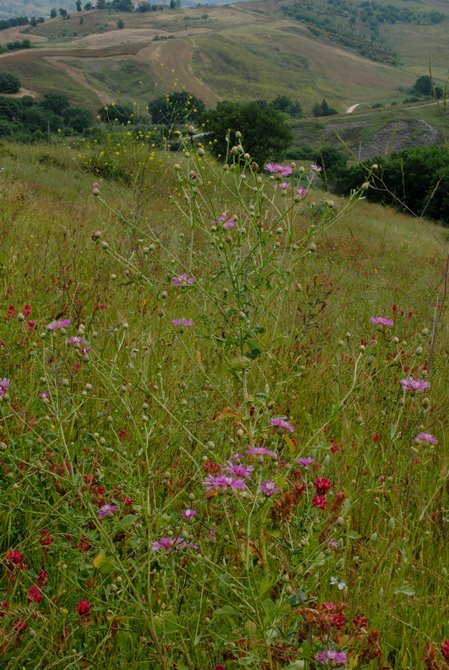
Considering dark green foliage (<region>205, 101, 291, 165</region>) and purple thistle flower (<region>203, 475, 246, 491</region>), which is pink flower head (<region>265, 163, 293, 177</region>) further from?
dark green foliage (<region>205, 101, 291, 165</region>)

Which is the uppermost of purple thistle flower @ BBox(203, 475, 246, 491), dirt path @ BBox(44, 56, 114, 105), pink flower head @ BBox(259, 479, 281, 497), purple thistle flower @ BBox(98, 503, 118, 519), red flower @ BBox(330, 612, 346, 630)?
purple thistle flower @ BBox(203, 475, 246, 491)

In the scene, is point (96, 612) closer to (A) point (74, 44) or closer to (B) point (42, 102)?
(B) point (42, 102)

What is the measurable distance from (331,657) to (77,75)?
421 feet

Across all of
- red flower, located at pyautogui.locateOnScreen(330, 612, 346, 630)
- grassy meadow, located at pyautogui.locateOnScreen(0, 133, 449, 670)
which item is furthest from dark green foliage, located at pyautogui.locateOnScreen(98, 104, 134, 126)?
red flower, located at pyautogui.locateOnScreen(330, 612, 346, 630)

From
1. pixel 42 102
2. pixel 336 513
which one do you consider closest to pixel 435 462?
pixel 336 513

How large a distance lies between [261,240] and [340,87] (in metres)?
163

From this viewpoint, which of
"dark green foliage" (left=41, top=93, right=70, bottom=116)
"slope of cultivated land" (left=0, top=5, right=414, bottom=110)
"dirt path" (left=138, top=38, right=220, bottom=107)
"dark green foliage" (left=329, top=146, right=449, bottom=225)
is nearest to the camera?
"dark green foliage" (left=329, top=146, right=449, bottom=225)

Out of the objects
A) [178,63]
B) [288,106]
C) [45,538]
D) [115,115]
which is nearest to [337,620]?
[45,538]

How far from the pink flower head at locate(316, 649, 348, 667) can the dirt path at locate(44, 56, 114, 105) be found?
367ft

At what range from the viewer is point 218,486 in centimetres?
128

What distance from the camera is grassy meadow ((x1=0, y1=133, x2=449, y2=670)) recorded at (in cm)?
133

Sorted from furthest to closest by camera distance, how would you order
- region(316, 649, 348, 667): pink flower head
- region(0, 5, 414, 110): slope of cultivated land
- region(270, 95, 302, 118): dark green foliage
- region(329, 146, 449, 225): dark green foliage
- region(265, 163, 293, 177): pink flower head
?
region(0, 5, 414, 110): slope of cultivated land
region(270, 95, 302, 118): dark green foliage
region(329, 146, 449, 225): dark green foliage
region(265, 163, 293, 177): pink flower head
region(316, 649, 348, 667): pink flower head

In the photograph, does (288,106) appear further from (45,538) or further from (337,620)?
(337,620)

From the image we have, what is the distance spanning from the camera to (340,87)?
150125 millimetres
